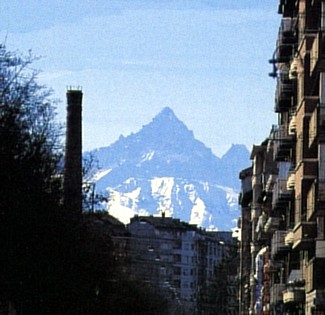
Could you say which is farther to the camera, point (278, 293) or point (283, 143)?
point (278, 293)

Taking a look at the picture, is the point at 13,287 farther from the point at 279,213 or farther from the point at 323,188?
the point at 279,213

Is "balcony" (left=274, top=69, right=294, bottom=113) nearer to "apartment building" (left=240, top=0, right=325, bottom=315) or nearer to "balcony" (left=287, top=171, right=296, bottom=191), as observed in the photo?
"apartment building" (left=240, top=0, right=325, bottom=315)

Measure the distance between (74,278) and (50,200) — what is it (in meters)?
9.17

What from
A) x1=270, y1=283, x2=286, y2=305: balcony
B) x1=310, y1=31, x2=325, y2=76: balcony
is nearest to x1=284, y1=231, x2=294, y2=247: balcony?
x1=270, y1=283, x2=286, y2=305: balcony

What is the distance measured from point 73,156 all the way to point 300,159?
23.9 m

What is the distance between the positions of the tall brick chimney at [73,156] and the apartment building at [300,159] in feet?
36.1

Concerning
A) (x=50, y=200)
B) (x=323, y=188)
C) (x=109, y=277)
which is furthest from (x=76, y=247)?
(x=109, y=277)

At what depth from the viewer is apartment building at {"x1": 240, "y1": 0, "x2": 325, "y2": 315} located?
72.5 metres

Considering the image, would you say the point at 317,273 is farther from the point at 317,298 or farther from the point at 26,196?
the point at 26,196

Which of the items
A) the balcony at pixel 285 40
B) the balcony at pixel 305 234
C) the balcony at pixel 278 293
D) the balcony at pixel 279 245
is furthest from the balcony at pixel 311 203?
the balcony at pixel 278 293

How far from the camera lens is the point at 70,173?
3477 inches

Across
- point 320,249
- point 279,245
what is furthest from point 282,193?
point 320,249

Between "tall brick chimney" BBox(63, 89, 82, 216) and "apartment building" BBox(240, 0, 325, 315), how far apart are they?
11.0m

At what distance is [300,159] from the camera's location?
78.9 meters
